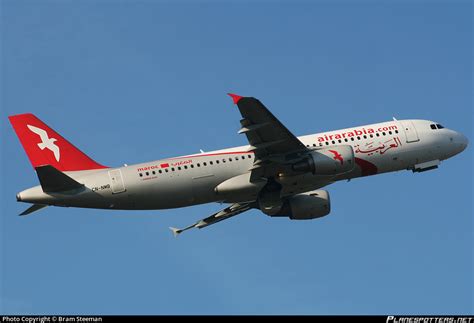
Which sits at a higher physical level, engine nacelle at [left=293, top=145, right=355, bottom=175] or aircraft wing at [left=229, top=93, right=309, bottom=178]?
aircraft wing at [left=229, top=93, right=309, bottom=178]

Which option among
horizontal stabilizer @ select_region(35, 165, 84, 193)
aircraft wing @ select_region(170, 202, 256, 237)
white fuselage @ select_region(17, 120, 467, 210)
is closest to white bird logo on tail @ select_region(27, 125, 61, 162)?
white fuselage @ select_region(17, 120, 467, 210)

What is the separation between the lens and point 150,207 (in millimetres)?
A: 58438

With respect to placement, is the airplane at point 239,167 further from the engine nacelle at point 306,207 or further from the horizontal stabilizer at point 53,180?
the engine nacelle at point 306,207

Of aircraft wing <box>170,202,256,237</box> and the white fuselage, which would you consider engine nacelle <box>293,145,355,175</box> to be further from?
aircraft wing <box>170,202,256,237</box>

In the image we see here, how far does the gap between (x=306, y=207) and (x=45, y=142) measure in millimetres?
19065

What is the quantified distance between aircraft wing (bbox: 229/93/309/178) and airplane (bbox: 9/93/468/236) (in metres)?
0.07

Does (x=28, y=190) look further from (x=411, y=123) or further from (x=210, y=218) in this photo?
(x=411, y=123)

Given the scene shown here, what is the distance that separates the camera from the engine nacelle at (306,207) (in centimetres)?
6341

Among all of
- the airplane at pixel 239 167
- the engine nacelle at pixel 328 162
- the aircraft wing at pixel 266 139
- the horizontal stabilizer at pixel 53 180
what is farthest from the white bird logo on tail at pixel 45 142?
the engine nacelle at pixel 328 162

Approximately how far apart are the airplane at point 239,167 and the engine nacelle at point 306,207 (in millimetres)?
1554

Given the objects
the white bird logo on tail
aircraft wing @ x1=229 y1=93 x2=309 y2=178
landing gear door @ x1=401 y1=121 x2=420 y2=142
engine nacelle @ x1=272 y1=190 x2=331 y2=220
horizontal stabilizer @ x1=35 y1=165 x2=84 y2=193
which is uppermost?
the white bird logo on tail

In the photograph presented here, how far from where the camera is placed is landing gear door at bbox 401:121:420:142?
6171cm

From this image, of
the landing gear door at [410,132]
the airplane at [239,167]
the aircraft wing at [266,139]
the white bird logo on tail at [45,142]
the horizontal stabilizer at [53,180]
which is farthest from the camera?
the landing gear door at [410,132]

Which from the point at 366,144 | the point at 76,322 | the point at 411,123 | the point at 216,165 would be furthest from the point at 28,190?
the point at 411,123
